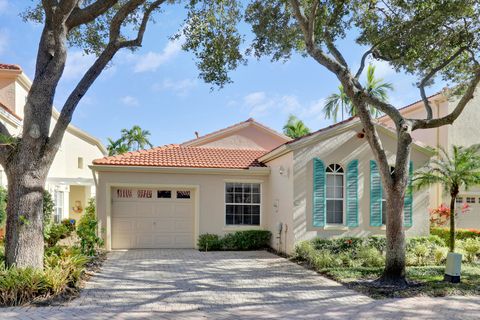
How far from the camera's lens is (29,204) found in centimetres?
912

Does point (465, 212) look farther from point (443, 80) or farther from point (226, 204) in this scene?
point (226, 204)

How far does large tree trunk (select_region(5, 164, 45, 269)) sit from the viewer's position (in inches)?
353

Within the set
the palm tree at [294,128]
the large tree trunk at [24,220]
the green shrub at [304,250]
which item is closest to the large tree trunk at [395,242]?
the green shrub at [304,250]

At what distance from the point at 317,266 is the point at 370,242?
285 centimetres

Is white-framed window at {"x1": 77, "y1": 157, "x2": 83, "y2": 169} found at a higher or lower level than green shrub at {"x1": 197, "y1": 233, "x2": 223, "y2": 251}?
higher

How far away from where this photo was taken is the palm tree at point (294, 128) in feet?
114

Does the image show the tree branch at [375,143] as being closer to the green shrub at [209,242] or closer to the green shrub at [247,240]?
the green shrub at [247,240]

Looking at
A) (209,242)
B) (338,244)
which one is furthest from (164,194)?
(338,244)

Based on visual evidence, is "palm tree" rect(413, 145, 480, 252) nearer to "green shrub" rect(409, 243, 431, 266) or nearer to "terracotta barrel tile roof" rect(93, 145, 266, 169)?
"green shrub" rect(409, 243, 431, 266)

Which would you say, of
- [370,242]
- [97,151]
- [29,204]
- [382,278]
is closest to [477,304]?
[382,278]

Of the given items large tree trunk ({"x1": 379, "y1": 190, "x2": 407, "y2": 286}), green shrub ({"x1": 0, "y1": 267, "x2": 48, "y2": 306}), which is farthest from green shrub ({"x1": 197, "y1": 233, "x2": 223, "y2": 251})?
green shrub ({"x1": 0, "y1": 267, "x2": 48, "y2": 306})

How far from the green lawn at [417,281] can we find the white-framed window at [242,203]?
5.68 meters

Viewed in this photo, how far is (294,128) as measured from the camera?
35312 mm

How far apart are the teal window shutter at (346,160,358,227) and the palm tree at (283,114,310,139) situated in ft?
64.3
